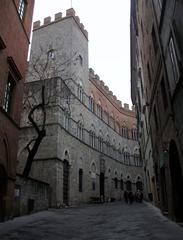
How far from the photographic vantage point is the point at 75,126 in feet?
88.1

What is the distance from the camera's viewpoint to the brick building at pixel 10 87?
1006cm

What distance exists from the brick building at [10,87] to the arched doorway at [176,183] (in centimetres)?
603

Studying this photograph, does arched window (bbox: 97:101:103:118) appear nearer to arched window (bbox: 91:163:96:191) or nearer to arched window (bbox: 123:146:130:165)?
arched window (bbox: 91:163:96:191)

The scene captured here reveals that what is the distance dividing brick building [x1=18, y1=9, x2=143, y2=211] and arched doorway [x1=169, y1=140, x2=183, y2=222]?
11.5m

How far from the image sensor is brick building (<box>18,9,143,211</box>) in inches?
869

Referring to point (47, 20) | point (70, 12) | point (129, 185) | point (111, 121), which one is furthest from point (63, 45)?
point (129, 185)

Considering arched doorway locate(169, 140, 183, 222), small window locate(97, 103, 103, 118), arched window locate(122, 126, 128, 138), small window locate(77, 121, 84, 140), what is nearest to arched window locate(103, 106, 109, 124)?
small window locate(97, 103, 103, 118)

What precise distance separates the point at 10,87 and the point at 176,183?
7.48 metres

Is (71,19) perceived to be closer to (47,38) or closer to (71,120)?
(47,38)

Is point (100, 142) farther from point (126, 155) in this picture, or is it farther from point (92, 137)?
point (126, 155)

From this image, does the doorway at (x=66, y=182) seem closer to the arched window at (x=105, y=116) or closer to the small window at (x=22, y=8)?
the small window at (x=22, y=8)

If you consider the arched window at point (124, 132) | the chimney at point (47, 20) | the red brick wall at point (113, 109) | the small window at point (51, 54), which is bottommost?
the arched window at point (124, 132)

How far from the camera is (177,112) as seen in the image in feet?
25.8

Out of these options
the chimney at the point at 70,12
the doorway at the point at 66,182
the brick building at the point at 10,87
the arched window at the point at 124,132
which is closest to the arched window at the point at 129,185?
the arched window at the point at 124,132
